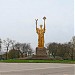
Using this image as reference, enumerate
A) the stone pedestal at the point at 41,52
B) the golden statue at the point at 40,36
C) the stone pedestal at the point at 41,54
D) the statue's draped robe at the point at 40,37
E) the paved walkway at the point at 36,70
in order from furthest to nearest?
1. the statue's draped robe at the point at 40,37
2. the golden statue at the point at 40,36
3. the stone pedestal at the point at 41,52
4. the stone pedestal at the point at 41,54
5. the paved walkway at the point at 36,70

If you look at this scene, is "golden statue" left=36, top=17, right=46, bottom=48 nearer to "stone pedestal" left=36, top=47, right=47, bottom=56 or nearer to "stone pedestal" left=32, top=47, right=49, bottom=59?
"stone pedestal" left=36, top=47, right=47, bottom=56

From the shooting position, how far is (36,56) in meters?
52.3

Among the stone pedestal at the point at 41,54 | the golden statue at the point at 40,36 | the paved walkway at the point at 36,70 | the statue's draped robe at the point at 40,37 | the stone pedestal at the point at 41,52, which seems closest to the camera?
the paved walkway at the point at 36,70

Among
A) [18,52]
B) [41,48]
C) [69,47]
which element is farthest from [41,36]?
[18,52]

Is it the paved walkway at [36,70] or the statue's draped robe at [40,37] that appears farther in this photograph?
the statue's draped robe at [40,37]

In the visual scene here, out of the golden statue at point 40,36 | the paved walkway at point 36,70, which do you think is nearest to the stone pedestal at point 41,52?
the golden statue at point 40,36

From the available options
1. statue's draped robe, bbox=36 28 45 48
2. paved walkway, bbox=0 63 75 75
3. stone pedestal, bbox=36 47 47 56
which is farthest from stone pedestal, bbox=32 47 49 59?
paved walkway, bbox=0 63 75 75

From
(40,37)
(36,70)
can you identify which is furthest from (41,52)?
(36,70)

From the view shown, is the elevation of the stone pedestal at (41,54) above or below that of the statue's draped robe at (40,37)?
below

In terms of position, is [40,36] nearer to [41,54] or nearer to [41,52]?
[41,52]

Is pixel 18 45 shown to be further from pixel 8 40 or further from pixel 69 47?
pixel 69 47

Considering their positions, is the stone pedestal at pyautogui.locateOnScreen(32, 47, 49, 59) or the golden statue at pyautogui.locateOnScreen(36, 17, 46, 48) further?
the golden statue at pyautogui.locateOnScreen(36, 17, 46, 48)

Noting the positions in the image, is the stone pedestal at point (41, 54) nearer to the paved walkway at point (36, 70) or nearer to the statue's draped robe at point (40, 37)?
the statue's draped robe at point (40, 37)

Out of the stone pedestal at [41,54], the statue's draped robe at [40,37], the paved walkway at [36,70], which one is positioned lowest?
the paved walkway at [36,70]
